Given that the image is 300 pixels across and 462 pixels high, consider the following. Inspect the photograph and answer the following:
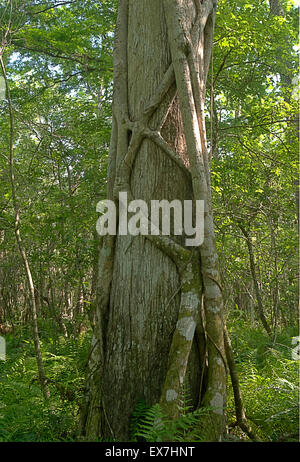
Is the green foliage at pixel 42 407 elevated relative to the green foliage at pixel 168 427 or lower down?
lower down

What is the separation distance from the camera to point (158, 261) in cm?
329

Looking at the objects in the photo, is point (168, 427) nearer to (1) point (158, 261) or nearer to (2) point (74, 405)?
(1) point (158, 261)

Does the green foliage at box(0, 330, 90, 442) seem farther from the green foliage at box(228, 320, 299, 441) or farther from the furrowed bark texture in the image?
the green foliage at box(228, 320, 299, 441)

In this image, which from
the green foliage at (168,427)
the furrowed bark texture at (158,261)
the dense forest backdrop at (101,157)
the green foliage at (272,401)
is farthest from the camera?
the dense forest backdrop at (101,157)

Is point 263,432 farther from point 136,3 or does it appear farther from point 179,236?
point 136,3

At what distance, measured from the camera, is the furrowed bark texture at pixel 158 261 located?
3094mm

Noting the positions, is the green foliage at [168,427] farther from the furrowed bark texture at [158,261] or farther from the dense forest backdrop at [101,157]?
the dense forest backdrop at [101,157]

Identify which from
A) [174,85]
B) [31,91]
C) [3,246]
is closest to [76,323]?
[3,246]

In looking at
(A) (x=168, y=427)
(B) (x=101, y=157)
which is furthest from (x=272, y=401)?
(B) (x=101, y=157)

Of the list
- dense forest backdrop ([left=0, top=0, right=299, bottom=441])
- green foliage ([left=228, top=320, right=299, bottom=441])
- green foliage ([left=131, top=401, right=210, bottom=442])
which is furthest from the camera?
dense forest backdrop ([left=0, top=0, right=299, bottom=441])

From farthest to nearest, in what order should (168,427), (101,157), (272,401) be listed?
(101,157), (272,401), (168,427)

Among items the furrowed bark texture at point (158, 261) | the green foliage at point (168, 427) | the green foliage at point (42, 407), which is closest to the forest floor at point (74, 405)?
the green foliage at point (42, 407)

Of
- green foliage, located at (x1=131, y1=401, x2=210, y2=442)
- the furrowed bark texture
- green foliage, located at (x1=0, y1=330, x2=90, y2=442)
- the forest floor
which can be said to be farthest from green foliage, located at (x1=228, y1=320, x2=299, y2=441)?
green foliage, located at (x1=0, y1=330, x2=90, y2=442)

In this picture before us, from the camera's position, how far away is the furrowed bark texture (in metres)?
3.09
